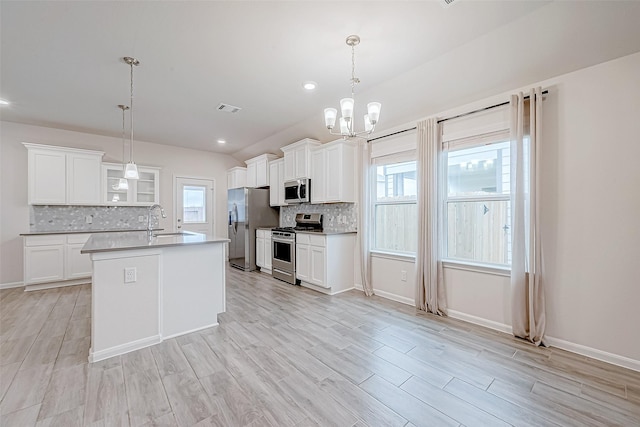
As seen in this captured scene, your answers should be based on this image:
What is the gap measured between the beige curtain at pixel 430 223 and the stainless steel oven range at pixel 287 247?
2.14m

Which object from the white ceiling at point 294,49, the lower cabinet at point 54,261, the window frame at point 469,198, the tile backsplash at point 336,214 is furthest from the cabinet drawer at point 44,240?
the window frame at point 469,198

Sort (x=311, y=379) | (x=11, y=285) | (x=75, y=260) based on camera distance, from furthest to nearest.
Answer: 1. (x=75, y=260)
2. (x=11, y=285)
3. (x=311, y=379)

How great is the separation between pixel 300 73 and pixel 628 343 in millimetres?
3908

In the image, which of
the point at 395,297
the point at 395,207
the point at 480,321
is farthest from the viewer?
the point at 395,207

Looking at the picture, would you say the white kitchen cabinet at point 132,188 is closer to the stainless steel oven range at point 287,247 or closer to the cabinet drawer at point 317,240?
the stainless steel oven range at point 287,247

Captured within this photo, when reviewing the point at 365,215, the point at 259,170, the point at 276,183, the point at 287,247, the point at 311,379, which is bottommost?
the point at 311,379

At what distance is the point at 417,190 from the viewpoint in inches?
139

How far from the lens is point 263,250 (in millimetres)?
5645

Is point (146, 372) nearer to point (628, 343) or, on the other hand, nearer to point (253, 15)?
point (253, 15)

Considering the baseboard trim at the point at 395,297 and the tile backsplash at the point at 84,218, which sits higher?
the tile backsplash at the point at 84,218

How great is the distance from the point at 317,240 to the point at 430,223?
174 cm

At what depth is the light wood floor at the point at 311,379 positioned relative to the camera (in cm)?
167

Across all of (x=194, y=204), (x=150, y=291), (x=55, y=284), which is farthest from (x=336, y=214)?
(x=55, y=284)

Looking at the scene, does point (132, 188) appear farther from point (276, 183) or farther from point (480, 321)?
point (480, 321)
